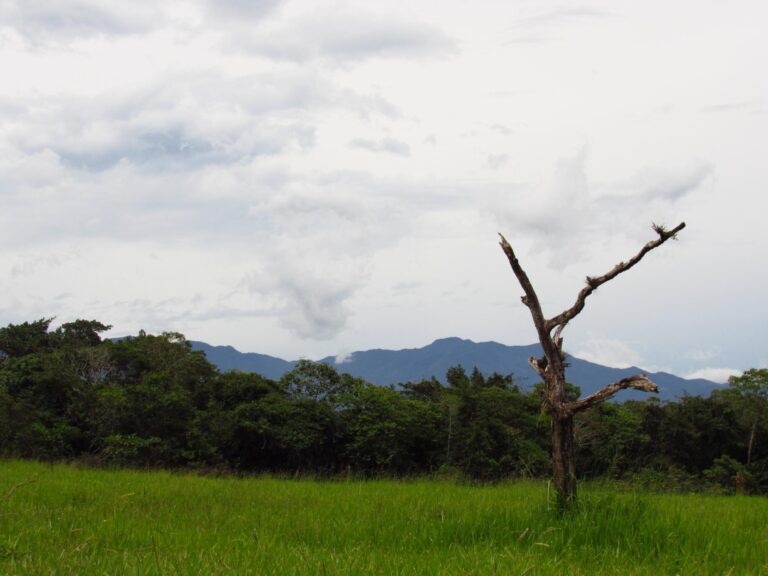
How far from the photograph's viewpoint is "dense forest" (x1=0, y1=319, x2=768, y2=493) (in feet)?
72.9

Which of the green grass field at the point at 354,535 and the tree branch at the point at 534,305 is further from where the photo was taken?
the tree branch at the point at 534,305

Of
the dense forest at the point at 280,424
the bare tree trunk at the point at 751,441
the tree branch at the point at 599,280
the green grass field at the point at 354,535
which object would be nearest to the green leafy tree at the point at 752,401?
the bare tree trunk at the point at 751,441

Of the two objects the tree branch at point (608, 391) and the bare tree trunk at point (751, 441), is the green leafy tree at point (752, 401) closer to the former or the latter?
the bare tree trunk at point (751, 441)

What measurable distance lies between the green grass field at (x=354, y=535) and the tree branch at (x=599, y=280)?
7.12ft

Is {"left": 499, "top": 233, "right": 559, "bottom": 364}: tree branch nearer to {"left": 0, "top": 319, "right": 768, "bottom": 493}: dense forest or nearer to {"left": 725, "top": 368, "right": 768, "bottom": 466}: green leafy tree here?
{"left": 0, "top": 319, "right": 768, "bottom": 493}: dense forest

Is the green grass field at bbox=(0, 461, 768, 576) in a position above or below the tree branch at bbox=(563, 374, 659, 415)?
below

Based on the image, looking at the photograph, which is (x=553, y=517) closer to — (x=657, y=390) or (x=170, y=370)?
(x=657, y=390)

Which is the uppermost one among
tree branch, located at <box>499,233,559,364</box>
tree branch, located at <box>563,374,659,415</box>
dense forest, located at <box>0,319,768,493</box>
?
tree branch, located at <box>499,233,559,364</box>

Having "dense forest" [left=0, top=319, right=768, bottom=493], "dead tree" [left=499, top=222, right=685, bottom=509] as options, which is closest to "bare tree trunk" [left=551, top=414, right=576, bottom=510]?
"dead tree" [left=499, top=222, right=685, bottom=509]

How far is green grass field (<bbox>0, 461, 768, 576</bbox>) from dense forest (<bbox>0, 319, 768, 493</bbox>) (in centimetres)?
993

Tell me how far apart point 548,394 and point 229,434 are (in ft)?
53.2

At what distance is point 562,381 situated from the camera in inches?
358

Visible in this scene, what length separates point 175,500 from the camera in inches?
420

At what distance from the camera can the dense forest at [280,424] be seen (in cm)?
2223
